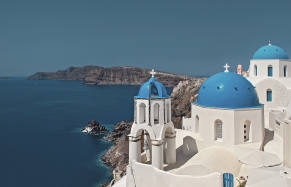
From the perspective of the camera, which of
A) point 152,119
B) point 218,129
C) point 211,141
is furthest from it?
point 218,129

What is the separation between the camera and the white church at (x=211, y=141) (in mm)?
12109

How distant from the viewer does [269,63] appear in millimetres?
21969

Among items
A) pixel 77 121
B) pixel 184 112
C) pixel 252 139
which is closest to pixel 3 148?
pixel 77 121

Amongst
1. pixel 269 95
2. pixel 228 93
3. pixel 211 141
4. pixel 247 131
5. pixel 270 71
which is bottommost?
pixel 211 141

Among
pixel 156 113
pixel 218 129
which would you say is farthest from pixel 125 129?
pixel 156 113

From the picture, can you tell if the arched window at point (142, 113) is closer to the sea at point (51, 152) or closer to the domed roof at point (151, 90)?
the domed roof at point (151, 90)

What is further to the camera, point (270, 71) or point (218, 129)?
point (270, 71)

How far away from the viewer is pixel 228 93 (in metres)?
14.8

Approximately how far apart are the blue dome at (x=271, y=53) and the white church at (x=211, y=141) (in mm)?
6637

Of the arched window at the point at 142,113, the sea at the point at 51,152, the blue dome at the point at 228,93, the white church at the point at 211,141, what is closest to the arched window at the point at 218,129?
the white church at the point at 211,141

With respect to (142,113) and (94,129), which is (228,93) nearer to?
(142,113)

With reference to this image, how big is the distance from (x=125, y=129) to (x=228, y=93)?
36876 mm

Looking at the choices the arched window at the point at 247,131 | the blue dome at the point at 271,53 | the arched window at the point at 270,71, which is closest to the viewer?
the arched window at the point at 247,131

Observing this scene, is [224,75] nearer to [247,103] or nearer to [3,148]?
[247,103]
